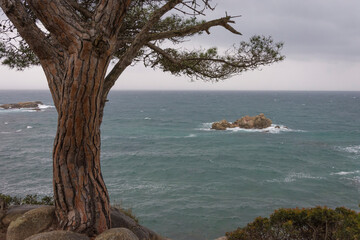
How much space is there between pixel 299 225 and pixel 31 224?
608 centimetres

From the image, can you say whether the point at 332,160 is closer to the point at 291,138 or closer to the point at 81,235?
the point at 291,138

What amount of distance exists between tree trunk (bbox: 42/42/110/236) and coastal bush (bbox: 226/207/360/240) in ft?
12.0

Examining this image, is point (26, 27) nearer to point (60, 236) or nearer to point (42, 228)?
point (60, 236)

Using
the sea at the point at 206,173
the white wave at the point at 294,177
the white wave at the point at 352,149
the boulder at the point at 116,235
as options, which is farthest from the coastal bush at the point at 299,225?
the white wave at the point at 352,149

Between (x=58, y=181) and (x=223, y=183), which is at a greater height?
(x=58, y=181)

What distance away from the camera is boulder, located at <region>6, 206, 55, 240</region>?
5.51m

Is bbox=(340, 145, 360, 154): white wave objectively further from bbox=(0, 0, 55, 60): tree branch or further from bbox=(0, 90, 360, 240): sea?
bbox=(0, 0, 55, 60): tree branch

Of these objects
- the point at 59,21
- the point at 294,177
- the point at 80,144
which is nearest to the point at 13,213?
the point at 80,144

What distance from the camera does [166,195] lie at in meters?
25.2

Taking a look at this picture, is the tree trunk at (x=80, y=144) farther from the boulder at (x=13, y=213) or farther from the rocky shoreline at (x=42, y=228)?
the boulder at (x=13, y=213)

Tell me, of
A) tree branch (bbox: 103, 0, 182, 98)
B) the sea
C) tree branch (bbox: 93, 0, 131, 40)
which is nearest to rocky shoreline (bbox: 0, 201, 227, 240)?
tree branch (bbox: 103, 0, 182, 98)

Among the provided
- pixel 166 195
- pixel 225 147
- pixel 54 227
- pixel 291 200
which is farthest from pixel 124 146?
pixel 54 227

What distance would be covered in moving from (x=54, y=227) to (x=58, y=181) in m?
1.11

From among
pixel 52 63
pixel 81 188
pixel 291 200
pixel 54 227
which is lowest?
pixel 291 200
